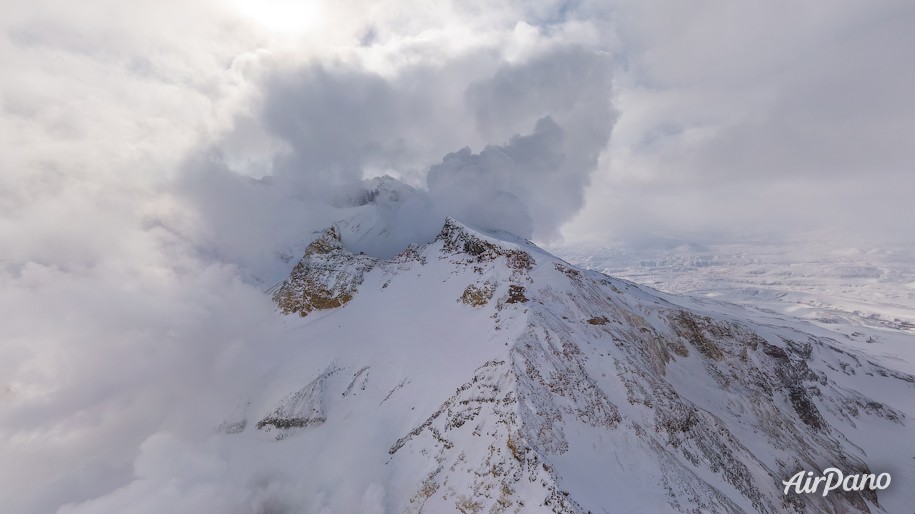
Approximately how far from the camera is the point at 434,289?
3098 inches

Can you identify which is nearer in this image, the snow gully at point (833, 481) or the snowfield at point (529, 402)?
the snowfield at point (529, 402)

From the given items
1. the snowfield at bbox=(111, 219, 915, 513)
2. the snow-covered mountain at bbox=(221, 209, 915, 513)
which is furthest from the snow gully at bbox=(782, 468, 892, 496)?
the snow-covered mountain at bbox=(221, 209, 915, 513)

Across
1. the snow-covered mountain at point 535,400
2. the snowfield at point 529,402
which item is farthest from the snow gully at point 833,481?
the snow-covered mountain at point 535,400

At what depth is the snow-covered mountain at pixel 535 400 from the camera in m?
42.7

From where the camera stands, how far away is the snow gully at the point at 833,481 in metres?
55.2

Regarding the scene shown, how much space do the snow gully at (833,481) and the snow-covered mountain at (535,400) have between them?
137 cm

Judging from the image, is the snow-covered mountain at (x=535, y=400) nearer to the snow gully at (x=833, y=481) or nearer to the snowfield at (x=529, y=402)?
the snowfield at (x=529, y=402)

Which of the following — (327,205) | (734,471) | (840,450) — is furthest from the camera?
(327,205)

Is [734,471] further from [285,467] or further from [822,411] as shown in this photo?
[285,467]

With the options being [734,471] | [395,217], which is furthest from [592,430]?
[395,217]

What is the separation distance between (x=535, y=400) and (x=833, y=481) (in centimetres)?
5359

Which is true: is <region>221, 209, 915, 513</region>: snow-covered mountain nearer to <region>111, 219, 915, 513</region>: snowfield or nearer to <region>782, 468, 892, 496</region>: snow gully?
<region>111, 219, 915, 513</region>: snowfield

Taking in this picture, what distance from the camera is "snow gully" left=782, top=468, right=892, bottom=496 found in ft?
181

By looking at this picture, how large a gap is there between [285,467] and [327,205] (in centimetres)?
10060
